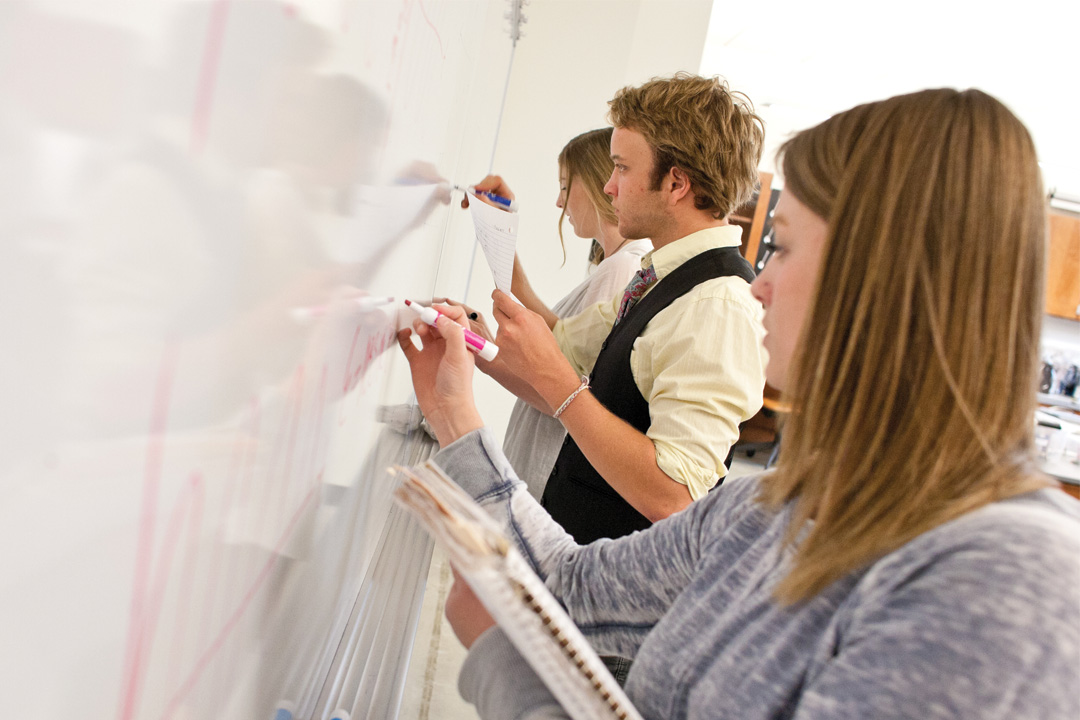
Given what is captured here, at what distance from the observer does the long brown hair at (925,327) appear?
0.47m

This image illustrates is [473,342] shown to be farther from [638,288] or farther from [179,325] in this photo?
[179,325]

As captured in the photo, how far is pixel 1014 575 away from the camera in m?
0.38

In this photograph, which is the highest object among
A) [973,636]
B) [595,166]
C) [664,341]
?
[595,166]

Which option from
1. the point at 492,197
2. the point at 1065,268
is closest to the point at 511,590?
the point at 492,197

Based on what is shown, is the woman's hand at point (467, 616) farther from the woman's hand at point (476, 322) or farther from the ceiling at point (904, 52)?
the ceiling at point (904, 52)

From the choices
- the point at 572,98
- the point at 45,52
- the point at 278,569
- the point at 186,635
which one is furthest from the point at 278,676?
the point at 572,98

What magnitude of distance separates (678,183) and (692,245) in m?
0.11

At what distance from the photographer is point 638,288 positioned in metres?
1.24

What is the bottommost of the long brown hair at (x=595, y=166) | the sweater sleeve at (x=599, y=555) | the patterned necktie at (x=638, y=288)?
the sweater sleeve at (x=599, y=555)

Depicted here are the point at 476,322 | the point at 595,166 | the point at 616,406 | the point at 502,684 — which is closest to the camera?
the point at 502,684

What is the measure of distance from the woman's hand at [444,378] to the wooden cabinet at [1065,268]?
6544 mm

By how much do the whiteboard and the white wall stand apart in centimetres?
229

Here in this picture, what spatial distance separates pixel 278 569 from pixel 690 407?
594 millimetres

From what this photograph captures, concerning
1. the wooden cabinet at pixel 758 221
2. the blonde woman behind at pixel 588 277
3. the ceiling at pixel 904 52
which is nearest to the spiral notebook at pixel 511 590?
the blonde woman behind at pixel 588 277
